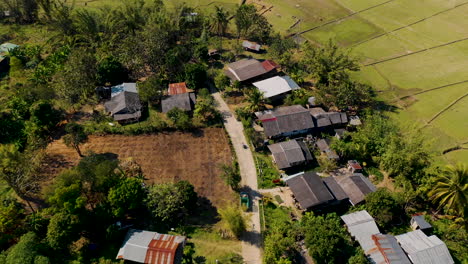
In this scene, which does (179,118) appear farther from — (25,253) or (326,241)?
(326,241)

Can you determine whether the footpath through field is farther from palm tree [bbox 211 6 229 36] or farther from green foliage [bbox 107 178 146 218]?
palm tree [bbox 211 6 229 36]

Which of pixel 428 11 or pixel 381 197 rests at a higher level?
pixel 428 11

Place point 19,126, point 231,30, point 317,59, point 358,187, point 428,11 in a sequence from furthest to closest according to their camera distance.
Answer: point 428,11 < point 231,30 < point 317,59 < point 19,126 < point 358,187

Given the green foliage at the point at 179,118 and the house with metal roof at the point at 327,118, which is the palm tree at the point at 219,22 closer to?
the green foliage at the point at 179,118

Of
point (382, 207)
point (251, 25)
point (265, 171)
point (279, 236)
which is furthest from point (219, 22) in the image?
point (279, 236)

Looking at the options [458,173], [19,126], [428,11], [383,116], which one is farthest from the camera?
[428,11]

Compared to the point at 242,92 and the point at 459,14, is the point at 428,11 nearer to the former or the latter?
the point at 459,14

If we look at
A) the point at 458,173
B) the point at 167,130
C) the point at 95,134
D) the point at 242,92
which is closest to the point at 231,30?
the point at 242,92
